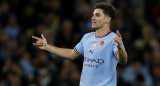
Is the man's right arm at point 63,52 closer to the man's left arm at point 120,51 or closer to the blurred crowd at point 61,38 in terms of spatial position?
the man's left arm at point 120,51

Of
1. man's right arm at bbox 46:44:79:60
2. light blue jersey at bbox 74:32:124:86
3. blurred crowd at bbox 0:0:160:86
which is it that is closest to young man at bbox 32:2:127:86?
light blue jersey at bbox 74:32:124:86

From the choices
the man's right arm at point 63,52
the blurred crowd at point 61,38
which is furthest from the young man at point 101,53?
the blurred crowd at point 61,38

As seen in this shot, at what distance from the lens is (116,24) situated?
12.9 m

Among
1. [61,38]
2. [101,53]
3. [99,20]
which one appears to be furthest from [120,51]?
[61,38]

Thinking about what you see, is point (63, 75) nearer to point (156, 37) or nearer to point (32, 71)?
point (32, 71)

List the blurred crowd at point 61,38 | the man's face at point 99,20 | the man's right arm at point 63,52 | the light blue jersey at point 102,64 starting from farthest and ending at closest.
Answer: the blurred crowd at point 61,38
the man's right arm at point 63,52
the man's face at point 99,20
the light blue jersey at point 102,64

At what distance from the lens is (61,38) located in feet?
39.8

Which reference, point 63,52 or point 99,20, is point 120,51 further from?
point 63,52

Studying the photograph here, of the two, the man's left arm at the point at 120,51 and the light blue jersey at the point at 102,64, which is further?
the light blue jersey at the point at 102,64

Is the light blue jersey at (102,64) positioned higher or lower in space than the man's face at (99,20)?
lower

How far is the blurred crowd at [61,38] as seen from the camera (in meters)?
11.0

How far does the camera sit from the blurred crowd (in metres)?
11.0

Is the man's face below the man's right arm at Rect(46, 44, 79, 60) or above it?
above

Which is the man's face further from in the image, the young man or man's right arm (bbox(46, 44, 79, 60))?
man's right arm (bbox(46, 44, 79, 60))
